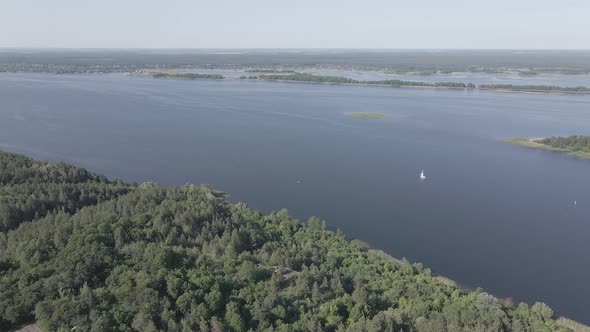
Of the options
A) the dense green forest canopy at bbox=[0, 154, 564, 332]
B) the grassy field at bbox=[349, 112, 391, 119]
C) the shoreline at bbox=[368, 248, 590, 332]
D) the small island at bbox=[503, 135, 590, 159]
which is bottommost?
the shoreline at bbox=[368, 248, 590, 332]

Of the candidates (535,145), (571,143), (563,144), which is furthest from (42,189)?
(571,143)

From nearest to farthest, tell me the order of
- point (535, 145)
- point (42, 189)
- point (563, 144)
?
point (42, 189)
point (563, 144)
point (535, 145)

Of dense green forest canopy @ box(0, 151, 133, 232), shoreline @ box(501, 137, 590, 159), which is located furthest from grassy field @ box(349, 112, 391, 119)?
dense green forest canopy @ box(0, 151, 133, 232)

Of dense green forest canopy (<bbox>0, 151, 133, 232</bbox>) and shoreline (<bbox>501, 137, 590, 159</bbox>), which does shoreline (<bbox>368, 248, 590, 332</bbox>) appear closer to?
dense green forest canopy (<bbox>0, 151, 133, 232</bbox>)

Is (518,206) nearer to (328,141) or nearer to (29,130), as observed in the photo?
(328,141)

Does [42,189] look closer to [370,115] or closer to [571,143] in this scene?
[370,115]

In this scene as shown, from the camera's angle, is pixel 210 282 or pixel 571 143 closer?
pixel 210 282

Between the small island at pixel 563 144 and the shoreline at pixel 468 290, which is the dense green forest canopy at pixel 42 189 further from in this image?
the small island at pixel 563 144
